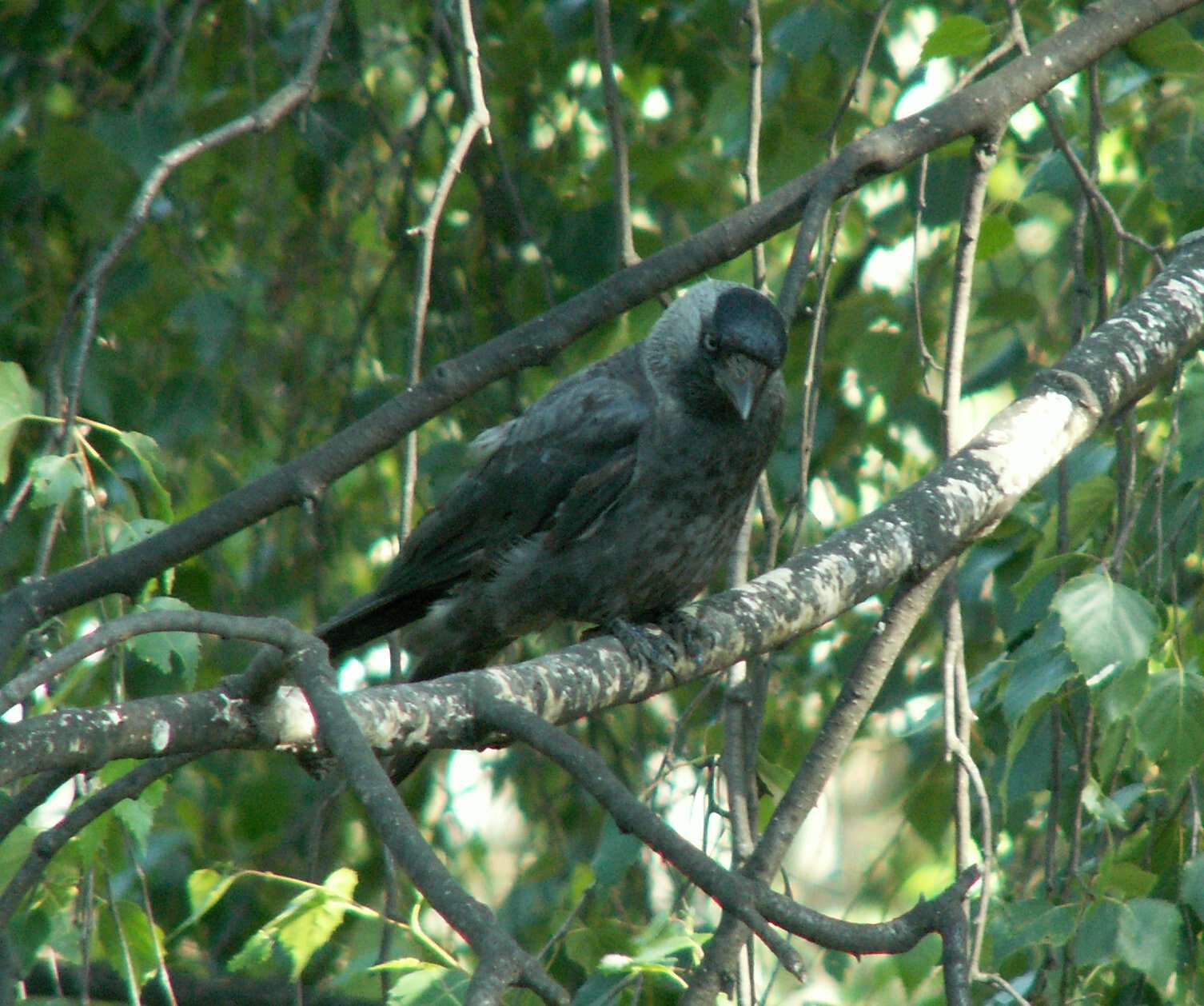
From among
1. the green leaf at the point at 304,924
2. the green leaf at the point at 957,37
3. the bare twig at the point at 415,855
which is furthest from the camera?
the green leaf at the point at 957,37

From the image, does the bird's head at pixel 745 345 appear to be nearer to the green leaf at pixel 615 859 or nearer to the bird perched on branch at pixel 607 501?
the bird perched on branch at pixel 607 501

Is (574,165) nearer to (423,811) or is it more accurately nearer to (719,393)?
(719,393)

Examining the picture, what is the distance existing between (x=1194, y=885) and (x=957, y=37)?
70.3 inches

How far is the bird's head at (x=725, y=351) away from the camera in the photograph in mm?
3305

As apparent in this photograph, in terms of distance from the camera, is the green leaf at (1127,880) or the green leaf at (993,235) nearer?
the green leaf at (1127,880)

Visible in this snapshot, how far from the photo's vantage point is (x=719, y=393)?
3.51m

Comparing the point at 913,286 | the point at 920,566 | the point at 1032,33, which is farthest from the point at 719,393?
the point at 1032,33

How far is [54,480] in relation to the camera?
7.88 feet

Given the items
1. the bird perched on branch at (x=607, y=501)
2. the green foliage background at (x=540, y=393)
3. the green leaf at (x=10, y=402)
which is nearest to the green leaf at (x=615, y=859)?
the green foliage background at (x=540, y=393)

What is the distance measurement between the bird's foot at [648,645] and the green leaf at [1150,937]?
88 cm

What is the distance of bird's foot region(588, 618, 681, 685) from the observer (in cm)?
266

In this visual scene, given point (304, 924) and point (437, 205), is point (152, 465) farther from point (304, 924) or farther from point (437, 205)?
point (304, 924)

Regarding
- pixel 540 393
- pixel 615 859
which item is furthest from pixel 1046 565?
pixel 540 393

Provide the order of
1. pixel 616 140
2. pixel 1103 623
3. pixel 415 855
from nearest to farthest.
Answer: pixel 415 855
pixel 1103 623
pixel 616 140
